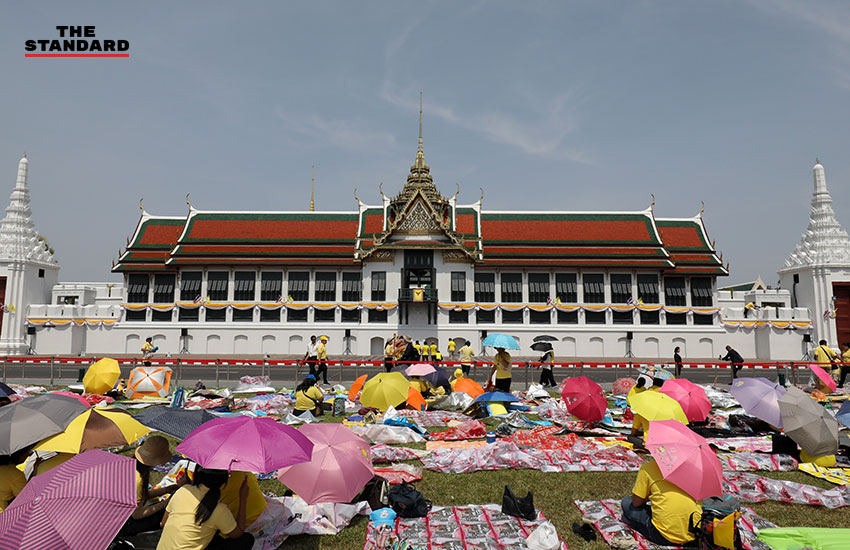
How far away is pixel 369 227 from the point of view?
→ 4103cm

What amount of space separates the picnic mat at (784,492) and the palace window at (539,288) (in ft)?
100

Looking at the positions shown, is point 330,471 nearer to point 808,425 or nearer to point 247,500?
Answer: point 247,500

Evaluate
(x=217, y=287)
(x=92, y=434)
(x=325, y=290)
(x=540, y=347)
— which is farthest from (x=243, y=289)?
(x=92, y=434)

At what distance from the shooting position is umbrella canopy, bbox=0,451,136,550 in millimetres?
3645

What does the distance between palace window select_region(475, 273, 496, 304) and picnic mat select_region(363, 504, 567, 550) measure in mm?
31555

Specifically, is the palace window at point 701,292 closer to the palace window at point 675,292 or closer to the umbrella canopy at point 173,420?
the palace window at point 675,292

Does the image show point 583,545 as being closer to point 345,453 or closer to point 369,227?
point 345,453

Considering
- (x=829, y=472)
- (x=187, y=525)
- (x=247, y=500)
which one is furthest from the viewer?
(x=829, y=472)

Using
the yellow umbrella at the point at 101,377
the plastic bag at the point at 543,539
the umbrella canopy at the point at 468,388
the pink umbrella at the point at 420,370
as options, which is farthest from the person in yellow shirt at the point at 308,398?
the plastic bag at the point at 543,539

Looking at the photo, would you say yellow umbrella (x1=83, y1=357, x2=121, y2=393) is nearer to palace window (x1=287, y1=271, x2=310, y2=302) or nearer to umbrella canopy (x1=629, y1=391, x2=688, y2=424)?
umbrella canopy (x1=629, y1=391, x2=688, y2=424)

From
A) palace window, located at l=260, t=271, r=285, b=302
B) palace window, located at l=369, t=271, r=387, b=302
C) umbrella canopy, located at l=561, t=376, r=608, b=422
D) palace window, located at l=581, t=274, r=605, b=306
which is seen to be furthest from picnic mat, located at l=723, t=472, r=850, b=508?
palace window, located at l=260, t=271, r=285, b=302

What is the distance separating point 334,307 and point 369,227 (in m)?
7.23

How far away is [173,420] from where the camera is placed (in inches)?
261

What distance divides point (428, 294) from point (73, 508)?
1340 inches
